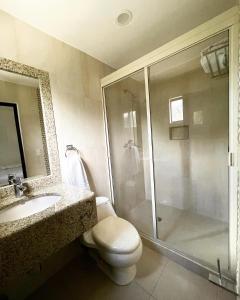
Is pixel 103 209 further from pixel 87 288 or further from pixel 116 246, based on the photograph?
pixel 87 288

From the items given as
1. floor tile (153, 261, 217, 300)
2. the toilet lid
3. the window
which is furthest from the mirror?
the window

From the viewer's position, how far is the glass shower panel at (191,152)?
59.3 inches

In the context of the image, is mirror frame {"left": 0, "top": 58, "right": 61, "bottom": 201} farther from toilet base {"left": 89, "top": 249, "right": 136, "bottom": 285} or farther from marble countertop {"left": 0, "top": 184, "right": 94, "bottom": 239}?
toilet base {"left": 89, "top": 249, "right": 136, "bottom": 285}

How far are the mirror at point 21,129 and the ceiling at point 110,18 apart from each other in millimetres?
490

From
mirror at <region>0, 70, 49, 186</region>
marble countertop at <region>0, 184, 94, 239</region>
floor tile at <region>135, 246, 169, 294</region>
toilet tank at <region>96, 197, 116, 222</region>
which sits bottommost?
floor tile at <region>135, 246, 169, 294</region>

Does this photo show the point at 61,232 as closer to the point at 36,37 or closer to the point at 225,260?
the point at 225,260

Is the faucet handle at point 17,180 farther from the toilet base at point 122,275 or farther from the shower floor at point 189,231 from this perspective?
the shower floor at point 189,231

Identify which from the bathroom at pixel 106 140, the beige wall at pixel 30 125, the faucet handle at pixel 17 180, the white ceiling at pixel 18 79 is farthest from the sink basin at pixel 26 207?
the white ceiling at pixel 18 79

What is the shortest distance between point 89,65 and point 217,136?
65.9 inches

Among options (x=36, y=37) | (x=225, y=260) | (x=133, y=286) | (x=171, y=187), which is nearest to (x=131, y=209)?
(x=171, y=187)

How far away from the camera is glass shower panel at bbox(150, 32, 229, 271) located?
1.51 meters

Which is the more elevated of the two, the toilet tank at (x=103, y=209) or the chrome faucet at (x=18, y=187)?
the chrome faucet at (x=18, y=187)

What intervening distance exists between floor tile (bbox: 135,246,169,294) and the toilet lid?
0.37m

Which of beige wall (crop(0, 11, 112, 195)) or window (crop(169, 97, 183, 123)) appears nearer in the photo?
beige wall (crop(0, 11, 112, 195))
